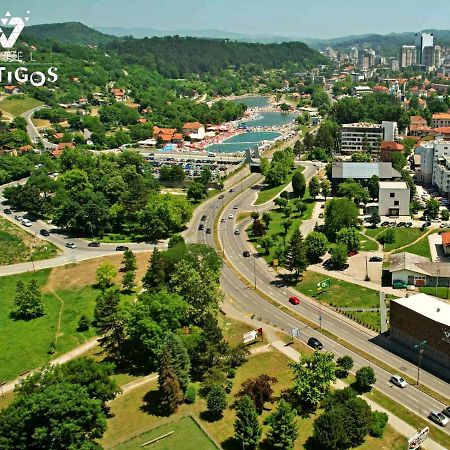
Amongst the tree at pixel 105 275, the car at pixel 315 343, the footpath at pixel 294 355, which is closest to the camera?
the footpath at pixel 294 355

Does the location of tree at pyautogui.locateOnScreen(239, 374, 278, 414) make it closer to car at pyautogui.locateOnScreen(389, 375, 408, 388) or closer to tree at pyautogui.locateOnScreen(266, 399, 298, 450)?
tree at pyautogui.locateOnScreen(266, 399, 298, 450)

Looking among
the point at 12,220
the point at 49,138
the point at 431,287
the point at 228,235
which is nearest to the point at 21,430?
the point at 431,287

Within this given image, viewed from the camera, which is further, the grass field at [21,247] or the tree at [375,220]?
the tree at [375,220]

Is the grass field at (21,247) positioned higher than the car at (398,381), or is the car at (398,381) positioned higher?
the grass field at (21,247)

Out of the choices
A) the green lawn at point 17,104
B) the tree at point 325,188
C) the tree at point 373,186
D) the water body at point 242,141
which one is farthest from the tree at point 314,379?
the green lawn at point 17,104

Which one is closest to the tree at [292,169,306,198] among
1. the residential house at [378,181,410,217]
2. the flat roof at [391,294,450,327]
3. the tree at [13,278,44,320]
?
the residential house at [378,181,410,217]

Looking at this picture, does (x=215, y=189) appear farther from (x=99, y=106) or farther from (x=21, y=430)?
(x=99, y=106)

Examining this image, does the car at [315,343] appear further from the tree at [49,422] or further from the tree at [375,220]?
the tree at [375,220]
